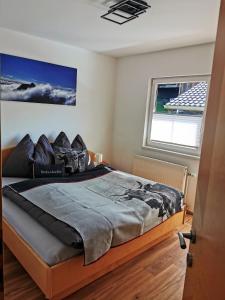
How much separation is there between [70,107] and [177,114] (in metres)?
1.66

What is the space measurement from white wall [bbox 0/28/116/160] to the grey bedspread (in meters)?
1.13

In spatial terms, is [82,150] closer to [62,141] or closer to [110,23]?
[62,141]

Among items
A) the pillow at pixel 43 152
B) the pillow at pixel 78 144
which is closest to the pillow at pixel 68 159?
the pillow at pixel 43 152

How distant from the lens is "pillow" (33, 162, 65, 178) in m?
2.92

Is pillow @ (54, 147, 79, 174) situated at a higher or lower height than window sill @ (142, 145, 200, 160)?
lower

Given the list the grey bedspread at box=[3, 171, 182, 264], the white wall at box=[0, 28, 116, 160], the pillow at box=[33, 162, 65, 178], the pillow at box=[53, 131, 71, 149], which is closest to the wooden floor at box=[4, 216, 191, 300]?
the grey bedspread at box=[3, 171, 182, 264]

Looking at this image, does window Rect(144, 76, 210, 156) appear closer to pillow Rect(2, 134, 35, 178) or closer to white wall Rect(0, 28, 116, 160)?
white wall Rect(0, 28, 116, 160)

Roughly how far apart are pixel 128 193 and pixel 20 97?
193 centimetres

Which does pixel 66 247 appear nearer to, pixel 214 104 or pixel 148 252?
pixel 148 252

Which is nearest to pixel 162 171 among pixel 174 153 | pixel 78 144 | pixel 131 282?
pixel 174 153

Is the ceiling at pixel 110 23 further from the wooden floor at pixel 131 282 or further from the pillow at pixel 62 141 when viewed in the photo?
the wooden floor at pixel 131 282

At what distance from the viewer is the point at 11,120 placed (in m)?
3.12

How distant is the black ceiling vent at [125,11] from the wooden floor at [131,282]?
7.62 ft

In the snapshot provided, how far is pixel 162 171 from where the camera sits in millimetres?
3518
